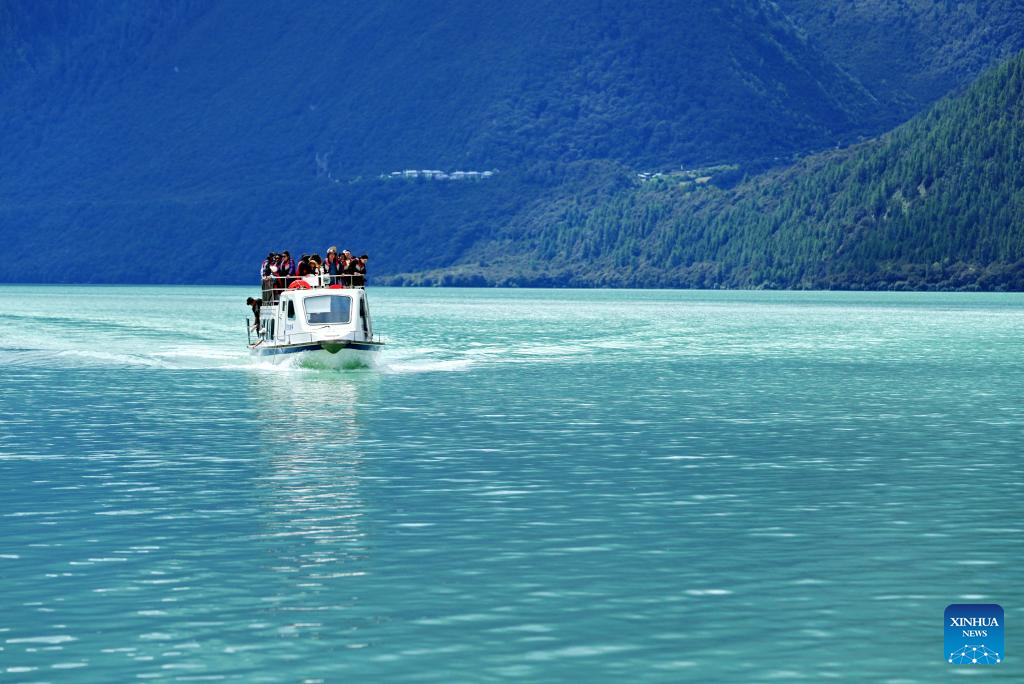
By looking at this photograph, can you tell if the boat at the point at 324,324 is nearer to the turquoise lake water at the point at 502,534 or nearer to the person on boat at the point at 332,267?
the person on boat at the point at 332,267

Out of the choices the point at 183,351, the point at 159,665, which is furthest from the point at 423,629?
the point at 183,351

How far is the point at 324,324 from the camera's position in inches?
3556

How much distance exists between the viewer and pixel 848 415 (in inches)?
2616

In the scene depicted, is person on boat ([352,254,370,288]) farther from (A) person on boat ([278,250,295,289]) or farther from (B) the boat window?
(A) person on boat ([278,250,295,289])

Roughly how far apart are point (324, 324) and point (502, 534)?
55257 mm

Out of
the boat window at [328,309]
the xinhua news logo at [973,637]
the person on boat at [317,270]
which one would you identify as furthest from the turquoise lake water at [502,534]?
the person on boat at [317,270]

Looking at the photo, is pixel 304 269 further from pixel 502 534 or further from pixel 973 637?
pixel 973 637

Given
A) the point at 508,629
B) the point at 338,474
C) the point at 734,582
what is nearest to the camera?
the point at 508,629

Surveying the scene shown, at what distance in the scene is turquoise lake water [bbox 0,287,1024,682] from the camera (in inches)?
1023

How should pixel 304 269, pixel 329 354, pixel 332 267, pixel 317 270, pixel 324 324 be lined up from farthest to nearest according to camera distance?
pixel 304 269 < pixel 317 270 < pixel 329 354 < pixel 332 267 < pixel 324 324

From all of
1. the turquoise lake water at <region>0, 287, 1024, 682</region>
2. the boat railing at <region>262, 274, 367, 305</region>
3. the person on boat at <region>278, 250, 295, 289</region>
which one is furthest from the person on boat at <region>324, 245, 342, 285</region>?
the turquoise lake water at <region>0, 287, 1024, 682</region>

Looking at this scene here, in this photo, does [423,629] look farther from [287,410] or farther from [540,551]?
[287,410]

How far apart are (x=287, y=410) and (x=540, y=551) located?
1416 inches

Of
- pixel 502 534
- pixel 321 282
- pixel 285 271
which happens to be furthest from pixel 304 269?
pixel 502 534
